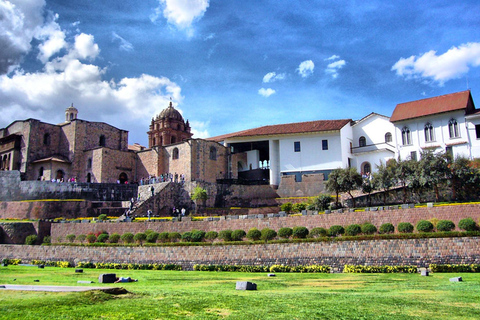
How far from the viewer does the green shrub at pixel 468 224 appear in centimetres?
2059

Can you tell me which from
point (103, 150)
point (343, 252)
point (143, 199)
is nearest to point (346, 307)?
point (343, 252)

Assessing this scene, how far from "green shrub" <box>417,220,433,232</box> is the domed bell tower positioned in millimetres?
42462

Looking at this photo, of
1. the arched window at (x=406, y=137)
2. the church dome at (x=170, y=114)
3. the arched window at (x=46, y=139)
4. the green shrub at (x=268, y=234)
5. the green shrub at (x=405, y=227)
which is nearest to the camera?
the green shrub at (x=405, y=227)

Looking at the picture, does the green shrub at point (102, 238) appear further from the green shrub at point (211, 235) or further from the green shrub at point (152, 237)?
the green shrub at point (211, 235)

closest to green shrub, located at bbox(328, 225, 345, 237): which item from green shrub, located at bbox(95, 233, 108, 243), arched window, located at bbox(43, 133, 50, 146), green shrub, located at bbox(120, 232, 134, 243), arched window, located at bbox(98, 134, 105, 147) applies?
green shrub, located at bbox(120, 232, 134, 243)

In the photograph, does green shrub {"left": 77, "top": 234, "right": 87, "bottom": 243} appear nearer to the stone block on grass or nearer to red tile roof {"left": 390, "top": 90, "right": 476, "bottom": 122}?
→ the stone block on grass

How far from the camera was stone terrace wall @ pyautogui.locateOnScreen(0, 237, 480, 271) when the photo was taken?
66.1 feet

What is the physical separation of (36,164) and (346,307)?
48.1 m

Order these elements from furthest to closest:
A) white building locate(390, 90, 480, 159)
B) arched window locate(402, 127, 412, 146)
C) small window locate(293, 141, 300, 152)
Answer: small window locate(293, 141, 300, 152)
arched window locate(402, 127, 412, 146)
white building locate(390, 90, 480, 159)

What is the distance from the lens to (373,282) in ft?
50.3

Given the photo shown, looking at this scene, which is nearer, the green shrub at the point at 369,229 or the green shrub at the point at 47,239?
the green shrub at the point at 369,229

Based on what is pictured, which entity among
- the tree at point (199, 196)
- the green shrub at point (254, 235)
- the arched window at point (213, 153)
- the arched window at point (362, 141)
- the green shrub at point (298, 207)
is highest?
the arched window at point (362, 141)

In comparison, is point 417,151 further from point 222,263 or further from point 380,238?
point 222,263

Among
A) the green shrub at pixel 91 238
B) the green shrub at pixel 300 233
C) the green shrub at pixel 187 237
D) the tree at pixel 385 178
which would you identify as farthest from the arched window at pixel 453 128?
the green shrub at pixel 91 238
